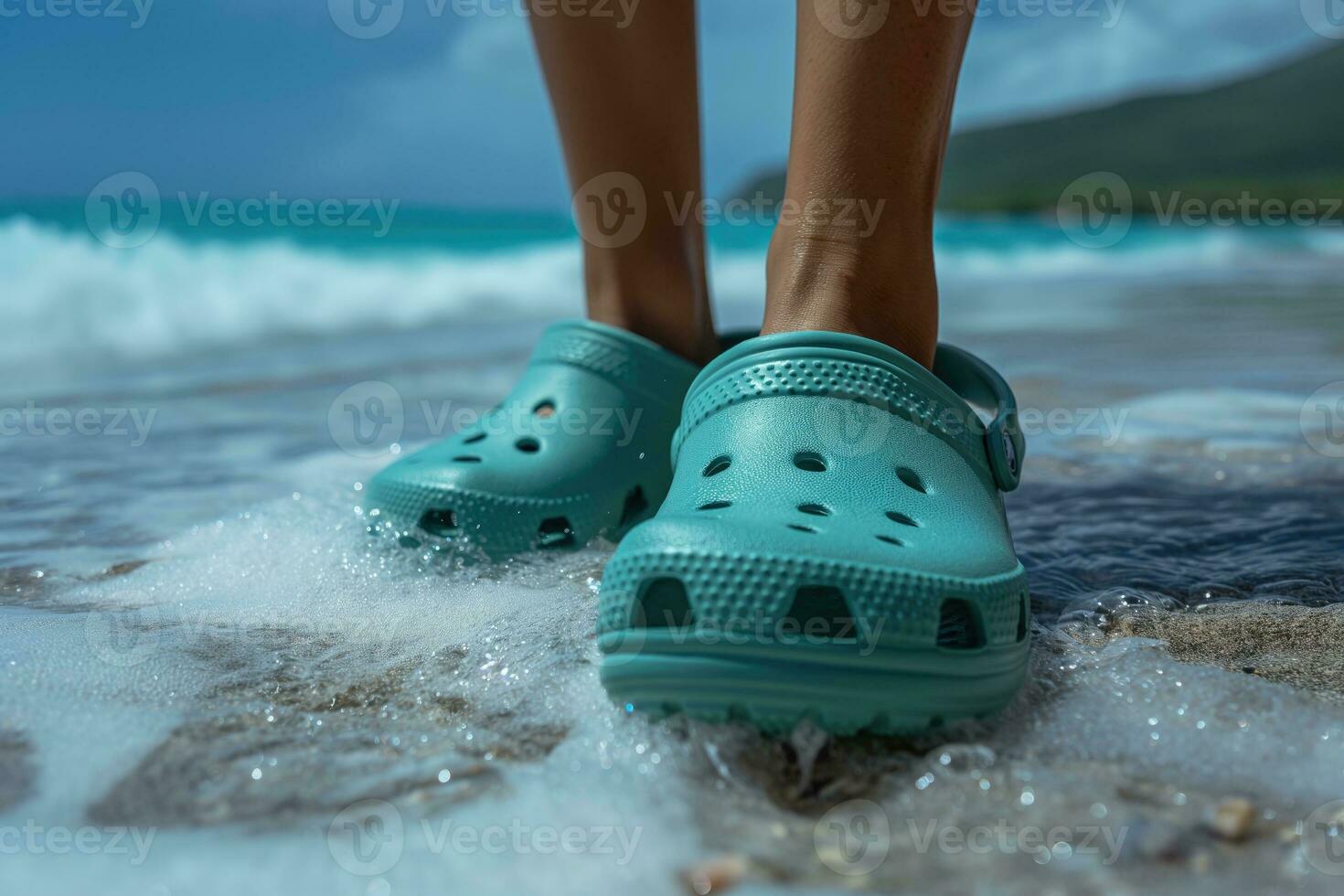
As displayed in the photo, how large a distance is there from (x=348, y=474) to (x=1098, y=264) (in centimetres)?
1167

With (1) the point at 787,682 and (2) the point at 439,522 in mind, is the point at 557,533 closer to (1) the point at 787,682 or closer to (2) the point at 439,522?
(2) the point at 439,522

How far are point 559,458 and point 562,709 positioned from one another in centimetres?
42

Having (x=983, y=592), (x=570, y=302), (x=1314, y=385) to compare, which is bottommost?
(x=570, y=302)

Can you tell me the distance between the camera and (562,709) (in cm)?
76

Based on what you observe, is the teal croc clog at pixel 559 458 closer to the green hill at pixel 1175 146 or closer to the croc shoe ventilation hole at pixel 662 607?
the croc shoe ventilation hole at pixel 662 607

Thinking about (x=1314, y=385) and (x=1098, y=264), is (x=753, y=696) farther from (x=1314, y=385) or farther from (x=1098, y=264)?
A: (x=1098, y=264)

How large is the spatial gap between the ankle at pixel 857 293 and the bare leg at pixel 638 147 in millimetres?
320

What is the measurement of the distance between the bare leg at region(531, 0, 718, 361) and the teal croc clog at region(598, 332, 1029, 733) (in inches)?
14.7

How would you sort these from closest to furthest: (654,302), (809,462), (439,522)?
(809,462), (439,522), (654,302)

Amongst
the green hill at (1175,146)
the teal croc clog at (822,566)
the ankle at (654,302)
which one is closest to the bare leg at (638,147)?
the ankle at (654,302)

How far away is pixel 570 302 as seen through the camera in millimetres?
7309

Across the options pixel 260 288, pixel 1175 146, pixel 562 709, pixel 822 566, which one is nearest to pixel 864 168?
pixel 822 566

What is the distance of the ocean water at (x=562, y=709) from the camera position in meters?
0.58

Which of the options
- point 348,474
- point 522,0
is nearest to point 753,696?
point 522,0
